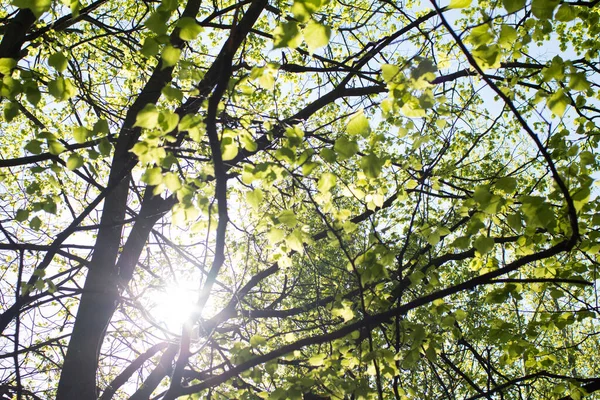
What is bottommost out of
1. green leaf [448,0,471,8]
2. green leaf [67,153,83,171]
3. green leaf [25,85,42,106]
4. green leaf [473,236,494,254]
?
green leaf [473,236,494,254]

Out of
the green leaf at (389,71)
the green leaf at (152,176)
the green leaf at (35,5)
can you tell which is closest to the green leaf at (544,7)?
the green leaf at (389,71)

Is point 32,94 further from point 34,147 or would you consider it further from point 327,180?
point 327,180

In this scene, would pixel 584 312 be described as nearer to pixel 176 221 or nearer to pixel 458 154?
pixel 176 221

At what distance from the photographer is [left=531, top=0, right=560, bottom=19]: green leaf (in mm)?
1884

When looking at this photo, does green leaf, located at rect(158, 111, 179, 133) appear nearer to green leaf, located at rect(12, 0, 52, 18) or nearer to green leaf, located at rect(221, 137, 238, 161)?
green leaf, located at rect(221, 137, 238, 161)

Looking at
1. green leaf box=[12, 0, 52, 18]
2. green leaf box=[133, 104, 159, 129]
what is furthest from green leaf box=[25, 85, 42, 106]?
green leaf box=[133, 104, 159, 129]

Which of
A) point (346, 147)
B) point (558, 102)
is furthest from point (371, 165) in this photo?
point (558, 102)

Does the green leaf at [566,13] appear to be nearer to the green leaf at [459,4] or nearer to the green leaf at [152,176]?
the green leaf at [459,4]

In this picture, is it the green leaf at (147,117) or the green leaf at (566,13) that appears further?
the green leaf at (566,13)

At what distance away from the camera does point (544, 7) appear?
1.92 m

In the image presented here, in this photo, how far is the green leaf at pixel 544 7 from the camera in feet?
6.18

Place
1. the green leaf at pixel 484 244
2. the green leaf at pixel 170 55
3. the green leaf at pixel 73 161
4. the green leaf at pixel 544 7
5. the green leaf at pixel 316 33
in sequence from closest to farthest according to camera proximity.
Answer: the green leaf at pixel 316 33 → the green leaf at pixel 544 7 → the green leaf at pixel 170 55 → the green leaf at pixel 73 161 → the green leaf at pixel 484 244

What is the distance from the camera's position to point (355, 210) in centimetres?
822

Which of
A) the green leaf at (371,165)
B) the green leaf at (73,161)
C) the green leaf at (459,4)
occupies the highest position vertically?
the green leaf at (459,4)
